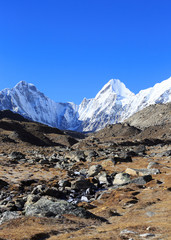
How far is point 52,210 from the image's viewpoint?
56.6 feet

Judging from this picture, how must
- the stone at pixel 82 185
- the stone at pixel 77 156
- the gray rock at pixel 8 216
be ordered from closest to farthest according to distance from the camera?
the gray rock at pixel 8 216
the stone at pixel 82 185
the stone at pixel 77 156

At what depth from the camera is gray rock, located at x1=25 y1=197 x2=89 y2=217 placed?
1677cm

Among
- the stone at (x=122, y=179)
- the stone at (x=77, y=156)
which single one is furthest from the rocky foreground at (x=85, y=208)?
the stone at (x=77, y=156)

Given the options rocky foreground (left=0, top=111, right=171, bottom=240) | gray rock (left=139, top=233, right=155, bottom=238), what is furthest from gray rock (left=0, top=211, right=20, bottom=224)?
gray rock (left=139, top=233, right=155, bottom=238)

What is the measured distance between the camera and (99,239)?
460 inches

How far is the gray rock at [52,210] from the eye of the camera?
1677 cm

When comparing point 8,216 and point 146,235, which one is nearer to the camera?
point 146,235

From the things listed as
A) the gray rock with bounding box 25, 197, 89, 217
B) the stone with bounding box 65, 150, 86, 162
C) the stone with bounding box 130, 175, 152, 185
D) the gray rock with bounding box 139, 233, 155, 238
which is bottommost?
the gray rock with bounding box 139, 233, 155, 238

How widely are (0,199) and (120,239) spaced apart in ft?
51.8

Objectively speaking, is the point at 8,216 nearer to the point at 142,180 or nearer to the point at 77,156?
the point at 142,180

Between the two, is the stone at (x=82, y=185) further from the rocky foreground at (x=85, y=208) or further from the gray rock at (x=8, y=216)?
the gray rock at (x=8, y=216)

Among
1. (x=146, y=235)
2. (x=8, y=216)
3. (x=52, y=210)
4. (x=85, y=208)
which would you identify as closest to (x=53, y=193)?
(x=85, y=208)

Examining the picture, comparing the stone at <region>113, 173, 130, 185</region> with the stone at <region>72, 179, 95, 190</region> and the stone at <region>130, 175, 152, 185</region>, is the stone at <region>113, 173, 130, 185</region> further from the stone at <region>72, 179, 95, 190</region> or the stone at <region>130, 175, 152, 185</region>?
the stone at <region>72, 179, 95, 190</region>

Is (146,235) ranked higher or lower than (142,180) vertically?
lower
